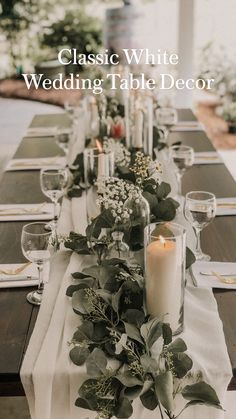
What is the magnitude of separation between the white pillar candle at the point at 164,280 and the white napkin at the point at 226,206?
83 centimetres

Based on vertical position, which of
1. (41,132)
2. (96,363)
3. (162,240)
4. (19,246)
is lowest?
(41,132)

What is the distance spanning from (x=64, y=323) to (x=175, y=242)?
297 millimetres

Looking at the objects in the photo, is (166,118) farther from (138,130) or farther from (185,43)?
(185,43)

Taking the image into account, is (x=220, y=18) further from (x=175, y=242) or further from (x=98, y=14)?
(x=175, y=242)

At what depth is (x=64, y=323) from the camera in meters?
1.28

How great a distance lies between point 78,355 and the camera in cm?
114

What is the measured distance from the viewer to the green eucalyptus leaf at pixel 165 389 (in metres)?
1.02

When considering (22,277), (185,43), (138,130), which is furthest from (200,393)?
(185,43)

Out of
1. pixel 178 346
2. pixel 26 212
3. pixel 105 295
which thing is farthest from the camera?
pixel 26 212

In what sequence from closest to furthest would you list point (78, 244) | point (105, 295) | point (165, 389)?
point (165, 389), point (105, 295), point (78, 244)

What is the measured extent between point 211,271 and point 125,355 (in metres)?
0.49

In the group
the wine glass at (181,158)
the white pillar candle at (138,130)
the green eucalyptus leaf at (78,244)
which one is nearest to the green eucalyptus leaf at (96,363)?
the green eucalyptus leaf at (78,244)

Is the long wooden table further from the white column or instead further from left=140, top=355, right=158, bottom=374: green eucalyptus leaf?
the white column

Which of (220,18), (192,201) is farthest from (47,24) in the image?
(192,201)
